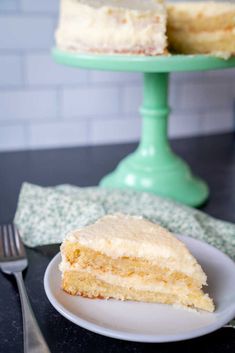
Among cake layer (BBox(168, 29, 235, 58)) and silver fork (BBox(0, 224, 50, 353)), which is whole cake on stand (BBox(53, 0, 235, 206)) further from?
silver fork (BBox(0, 224, 50, 353))

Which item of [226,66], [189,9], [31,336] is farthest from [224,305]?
[189,9]

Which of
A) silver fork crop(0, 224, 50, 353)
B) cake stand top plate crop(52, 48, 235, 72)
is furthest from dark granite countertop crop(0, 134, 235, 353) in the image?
cake stand top plate crop(52, 48, 235, 72)

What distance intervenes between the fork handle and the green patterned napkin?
152 millimetres

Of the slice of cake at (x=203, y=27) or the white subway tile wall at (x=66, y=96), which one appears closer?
the slice of cake at (x=203, y=27)

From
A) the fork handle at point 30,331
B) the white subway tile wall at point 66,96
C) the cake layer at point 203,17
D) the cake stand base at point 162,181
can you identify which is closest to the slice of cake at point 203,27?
the cake layer at point 203,17

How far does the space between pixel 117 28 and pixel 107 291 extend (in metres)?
0.45

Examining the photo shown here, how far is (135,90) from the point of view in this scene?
4.01 feet

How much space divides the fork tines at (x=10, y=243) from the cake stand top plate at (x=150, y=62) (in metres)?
0.30

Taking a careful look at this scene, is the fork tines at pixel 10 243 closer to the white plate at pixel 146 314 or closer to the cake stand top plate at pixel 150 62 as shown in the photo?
the white plate at pixel 146 314

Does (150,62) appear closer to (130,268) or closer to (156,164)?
(156,164)

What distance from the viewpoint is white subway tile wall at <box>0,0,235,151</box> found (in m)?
1.09

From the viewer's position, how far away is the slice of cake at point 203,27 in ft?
2.81

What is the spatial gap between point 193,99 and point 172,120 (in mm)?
80

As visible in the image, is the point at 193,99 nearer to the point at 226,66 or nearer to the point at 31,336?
the point at 226,66
